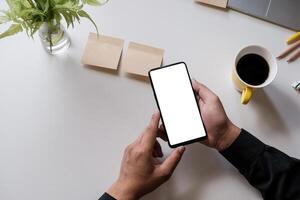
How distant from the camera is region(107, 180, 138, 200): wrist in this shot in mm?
630

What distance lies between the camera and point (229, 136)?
0.67 meters

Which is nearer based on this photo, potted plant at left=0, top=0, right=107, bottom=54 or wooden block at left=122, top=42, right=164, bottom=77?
potted plant at left=0, top=0, right=107, bottom=54

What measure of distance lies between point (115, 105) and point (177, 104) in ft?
0.43

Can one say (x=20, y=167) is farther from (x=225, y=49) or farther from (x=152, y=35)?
(x=225, y=49)

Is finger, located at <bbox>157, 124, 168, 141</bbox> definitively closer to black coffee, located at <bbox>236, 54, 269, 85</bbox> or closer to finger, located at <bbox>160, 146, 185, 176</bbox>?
finger, located at <bbox>160, 146, 185, 176</bbox>

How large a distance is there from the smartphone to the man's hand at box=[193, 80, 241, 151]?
0.09ft

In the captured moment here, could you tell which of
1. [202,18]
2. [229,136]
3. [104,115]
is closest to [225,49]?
[202,18]

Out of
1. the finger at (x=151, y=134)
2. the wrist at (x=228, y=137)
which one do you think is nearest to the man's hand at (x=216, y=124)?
the wrist at (x=228, y=137)

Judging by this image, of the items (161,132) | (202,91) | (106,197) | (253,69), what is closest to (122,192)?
(106,197)

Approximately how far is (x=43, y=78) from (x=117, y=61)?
16cm

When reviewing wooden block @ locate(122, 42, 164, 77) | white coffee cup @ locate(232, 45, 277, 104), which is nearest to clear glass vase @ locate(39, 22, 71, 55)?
wooden block @ locate(122, 42, 164, 77)

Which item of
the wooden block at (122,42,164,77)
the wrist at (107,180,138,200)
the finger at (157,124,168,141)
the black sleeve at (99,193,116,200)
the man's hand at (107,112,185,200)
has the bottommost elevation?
the black sleeve at (99,193,116,200)

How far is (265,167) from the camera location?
2.14 feet

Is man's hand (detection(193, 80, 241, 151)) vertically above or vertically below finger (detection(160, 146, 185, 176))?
above
